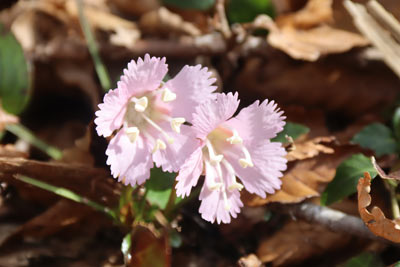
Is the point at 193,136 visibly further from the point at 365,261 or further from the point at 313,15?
the point at 313,15

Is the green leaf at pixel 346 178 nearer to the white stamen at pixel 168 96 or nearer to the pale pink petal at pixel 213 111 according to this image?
the pale pink petal at pixel 213 111

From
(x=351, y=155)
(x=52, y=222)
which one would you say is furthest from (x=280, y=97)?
(x=52, y=222)

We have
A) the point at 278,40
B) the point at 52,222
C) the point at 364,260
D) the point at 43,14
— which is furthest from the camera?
the point at 43,14

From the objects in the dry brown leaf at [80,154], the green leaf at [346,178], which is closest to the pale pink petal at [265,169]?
the green leaf at [346,178]

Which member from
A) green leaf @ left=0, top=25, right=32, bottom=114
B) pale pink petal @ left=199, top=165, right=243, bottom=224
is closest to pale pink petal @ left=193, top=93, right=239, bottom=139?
pale pink petal @ left=199, top=165, right=243, bottom=224

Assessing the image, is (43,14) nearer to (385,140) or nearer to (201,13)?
(201,13)

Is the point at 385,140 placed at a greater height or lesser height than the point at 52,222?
greater
